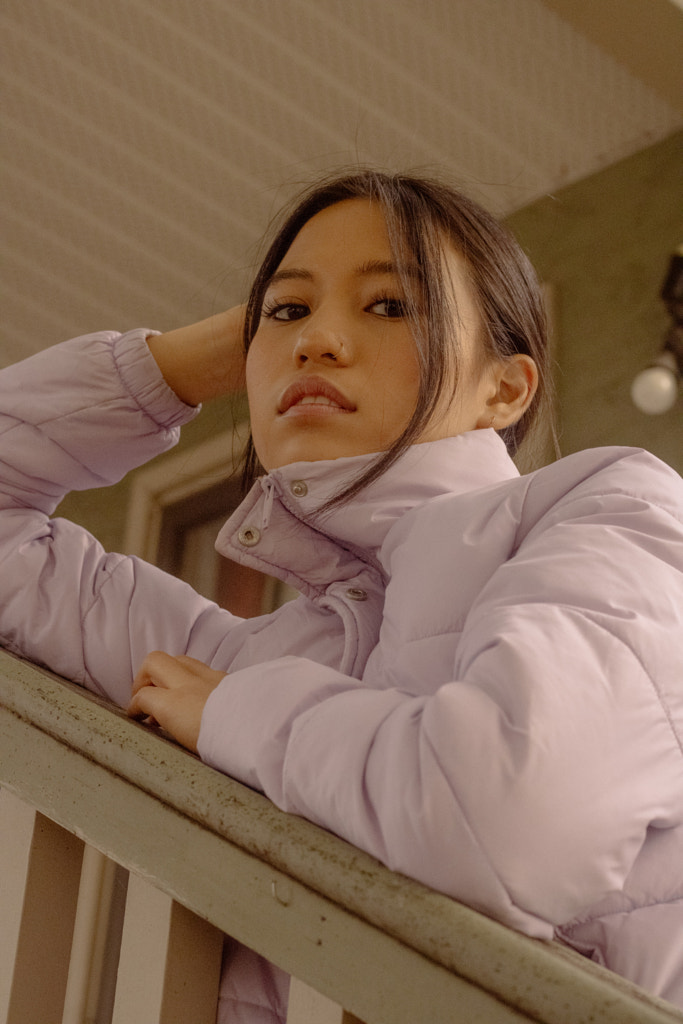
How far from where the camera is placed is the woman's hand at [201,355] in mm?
1291

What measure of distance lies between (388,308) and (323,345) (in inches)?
3.6

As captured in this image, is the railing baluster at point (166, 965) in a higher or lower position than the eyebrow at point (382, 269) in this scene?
lower

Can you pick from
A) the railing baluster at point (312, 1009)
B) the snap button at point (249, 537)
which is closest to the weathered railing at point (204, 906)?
the railing baluster at point (312, 1009)

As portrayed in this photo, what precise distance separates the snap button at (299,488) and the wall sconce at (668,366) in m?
1.65

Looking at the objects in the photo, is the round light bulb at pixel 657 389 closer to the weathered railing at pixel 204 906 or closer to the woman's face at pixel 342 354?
the woman's face at pixel 342 354

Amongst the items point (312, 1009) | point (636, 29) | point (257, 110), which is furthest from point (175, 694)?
point (257, 110)

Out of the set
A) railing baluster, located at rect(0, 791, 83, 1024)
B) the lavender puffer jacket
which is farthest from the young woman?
railing baluster, located at rect(0, 791, 83, 1024)

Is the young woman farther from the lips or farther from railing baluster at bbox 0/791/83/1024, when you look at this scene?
railing baluster at bbox 0/791/83/1024

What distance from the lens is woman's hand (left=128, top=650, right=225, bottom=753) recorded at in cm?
76

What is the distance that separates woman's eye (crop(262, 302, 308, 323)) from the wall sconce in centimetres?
150

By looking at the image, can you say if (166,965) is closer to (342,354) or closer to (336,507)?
(336,507)

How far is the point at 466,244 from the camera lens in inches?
46.3

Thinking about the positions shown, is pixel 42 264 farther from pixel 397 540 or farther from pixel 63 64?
pixel 397 540

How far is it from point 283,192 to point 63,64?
809 millimetres
